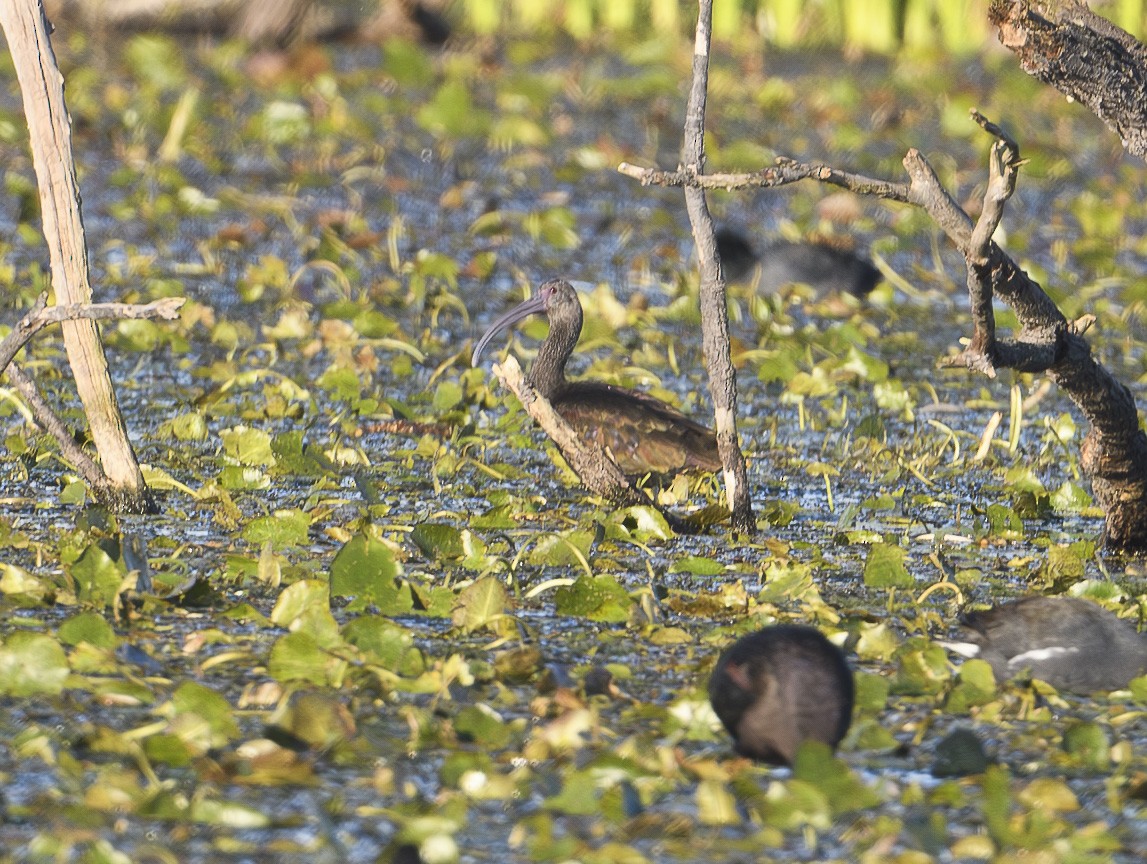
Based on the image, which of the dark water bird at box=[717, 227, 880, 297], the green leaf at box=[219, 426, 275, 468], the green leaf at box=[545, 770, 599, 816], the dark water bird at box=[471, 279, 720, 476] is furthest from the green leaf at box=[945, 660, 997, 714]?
the dark water bird at box=[717, 227, 880, 297]

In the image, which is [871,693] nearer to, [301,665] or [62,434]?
[301,665]

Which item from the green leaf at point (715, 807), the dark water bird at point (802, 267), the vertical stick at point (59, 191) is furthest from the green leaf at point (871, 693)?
the dark water bird at point (802, 267)

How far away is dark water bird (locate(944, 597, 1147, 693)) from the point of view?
400 cm

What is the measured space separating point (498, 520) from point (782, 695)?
1.66 m

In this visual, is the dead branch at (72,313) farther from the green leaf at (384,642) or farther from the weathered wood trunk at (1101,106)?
the weathered wood trunk at (1101,106)

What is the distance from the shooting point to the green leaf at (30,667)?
3.72 metres

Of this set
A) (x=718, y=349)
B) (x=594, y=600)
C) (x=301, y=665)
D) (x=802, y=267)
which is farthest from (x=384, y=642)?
(x=802, y=267)

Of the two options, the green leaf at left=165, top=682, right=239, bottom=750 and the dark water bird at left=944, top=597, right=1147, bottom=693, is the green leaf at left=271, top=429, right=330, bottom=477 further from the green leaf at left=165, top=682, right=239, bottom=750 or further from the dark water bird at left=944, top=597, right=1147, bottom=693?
the dark water bird at left=944, top=597, right=1147, bottom=693

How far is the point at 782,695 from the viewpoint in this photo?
3.54m

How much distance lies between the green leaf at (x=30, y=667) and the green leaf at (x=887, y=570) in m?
1.95

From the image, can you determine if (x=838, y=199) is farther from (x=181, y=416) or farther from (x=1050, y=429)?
(x=181, y=416)

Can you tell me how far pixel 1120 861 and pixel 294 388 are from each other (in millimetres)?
3818

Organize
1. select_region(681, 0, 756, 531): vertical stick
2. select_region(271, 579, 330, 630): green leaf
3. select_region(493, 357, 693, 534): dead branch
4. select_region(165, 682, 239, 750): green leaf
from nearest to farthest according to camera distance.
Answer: select_region(165, 682, 239, 750): green leaf → select_region(271, 579, 330, 630): green leaf → select_region(681, 0, 756, 531): vertical stick → select_region(493, 357, 693, 534): dead branch

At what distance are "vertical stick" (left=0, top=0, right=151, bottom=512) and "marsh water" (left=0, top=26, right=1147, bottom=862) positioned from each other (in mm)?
364
